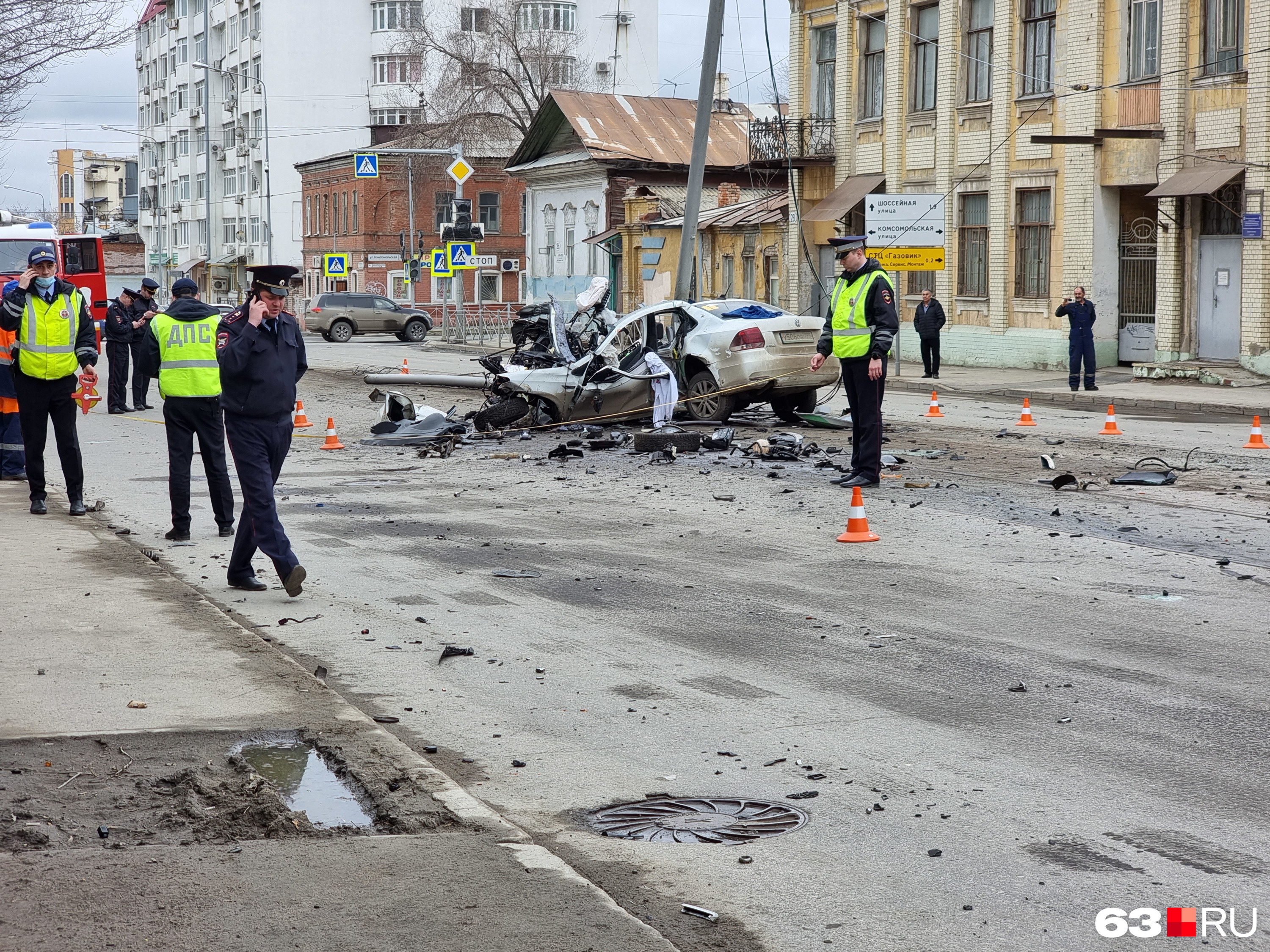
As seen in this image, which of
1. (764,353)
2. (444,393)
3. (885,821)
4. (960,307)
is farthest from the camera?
(960,307)

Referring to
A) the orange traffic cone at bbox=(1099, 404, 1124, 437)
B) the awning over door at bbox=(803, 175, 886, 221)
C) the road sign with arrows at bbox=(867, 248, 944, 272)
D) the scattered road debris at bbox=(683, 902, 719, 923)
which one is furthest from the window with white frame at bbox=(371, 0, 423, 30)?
the scattered road debris at bbox=(683, 902, 719, 923)

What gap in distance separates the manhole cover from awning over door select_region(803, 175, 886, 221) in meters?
32.1

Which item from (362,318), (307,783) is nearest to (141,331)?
(307,783)

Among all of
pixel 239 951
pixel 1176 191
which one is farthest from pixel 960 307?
pixel 239 951

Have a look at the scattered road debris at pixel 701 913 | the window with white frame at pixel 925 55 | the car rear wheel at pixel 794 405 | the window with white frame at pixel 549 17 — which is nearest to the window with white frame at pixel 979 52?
the window with white frame at pixel 925 55

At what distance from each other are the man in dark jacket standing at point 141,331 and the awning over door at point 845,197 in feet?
58.7

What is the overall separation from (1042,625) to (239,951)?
5001 millimetres

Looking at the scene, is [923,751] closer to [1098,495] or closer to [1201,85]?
[1098,495]

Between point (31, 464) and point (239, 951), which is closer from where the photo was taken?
point (239, 951)

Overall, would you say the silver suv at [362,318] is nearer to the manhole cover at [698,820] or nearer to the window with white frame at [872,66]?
the window with white frame at [872,66]

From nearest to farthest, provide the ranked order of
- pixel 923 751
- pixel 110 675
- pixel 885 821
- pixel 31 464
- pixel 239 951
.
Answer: pixel 239 951 → pixel 885 821 → pixel 923 751 → pixel 110 675 → pixel 31 464

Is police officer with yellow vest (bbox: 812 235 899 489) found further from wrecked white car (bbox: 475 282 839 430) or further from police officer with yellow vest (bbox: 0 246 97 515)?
police officer with yellow vest (bbox: 0 246 97 515)

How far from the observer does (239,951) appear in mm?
3721

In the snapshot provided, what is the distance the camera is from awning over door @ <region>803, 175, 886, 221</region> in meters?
36.2
